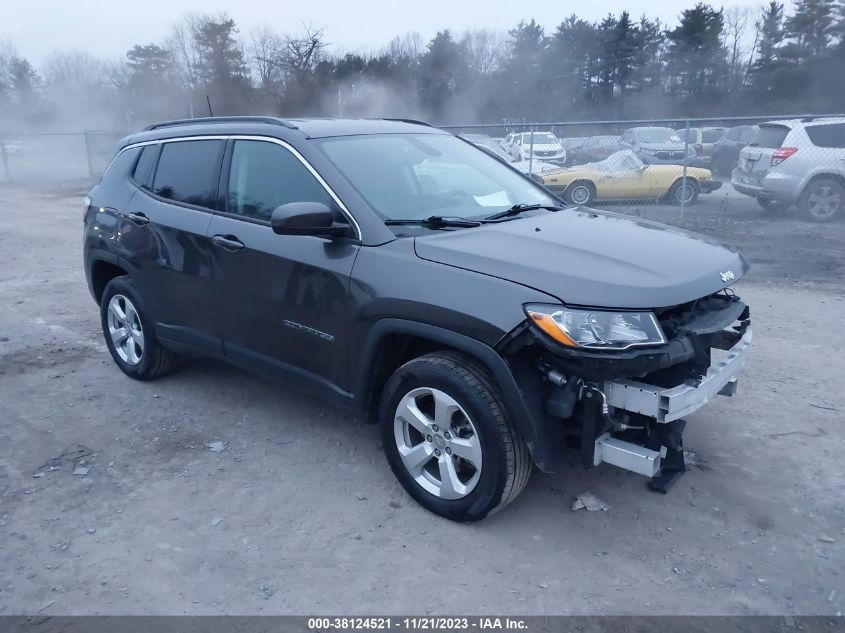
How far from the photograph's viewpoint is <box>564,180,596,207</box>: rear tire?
45.2ft

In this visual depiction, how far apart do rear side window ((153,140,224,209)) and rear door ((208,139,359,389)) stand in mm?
149

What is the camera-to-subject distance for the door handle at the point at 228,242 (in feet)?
13.6

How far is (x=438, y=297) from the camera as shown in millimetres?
3275

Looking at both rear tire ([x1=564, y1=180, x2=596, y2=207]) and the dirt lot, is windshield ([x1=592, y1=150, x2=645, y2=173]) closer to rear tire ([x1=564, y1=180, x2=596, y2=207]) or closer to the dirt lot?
rear tire ([x1=564, y1=180, x2=596, y2=207])

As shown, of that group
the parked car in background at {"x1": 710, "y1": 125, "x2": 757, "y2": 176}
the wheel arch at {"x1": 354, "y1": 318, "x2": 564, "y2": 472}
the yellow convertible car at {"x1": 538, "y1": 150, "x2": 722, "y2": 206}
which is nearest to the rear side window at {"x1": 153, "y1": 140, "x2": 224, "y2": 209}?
the wheel arch at {"x1": 354, "y1": 318, "x2": 564, "y2": 472}

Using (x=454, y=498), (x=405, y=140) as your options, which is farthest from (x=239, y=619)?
(x=405, y=140)

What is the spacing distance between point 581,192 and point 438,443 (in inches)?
439

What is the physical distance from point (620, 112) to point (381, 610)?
4366 centimetres

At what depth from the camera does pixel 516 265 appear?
3213mm

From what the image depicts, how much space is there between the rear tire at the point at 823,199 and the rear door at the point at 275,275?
11321 mm

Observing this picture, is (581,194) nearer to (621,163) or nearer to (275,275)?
(621,163)

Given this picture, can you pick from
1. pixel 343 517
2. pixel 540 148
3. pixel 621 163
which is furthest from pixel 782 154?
pixel 343 517

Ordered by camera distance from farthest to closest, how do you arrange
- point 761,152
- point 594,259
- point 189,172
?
point 761,152 < point 189,172 < point 594,259

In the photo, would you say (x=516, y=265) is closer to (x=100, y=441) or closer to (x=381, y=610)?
(x=381, y=610)
